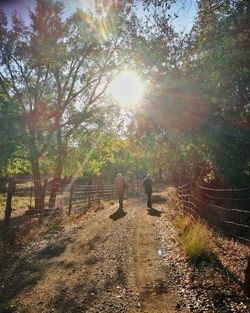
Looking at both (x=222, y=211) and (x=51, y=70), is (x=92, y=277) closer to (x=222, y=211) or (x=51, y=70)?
(x=222, y=211)

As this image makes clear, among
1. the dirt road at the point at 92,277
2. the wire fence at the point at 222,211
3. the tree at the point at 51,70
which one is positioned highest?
the tree at the point at 51,70

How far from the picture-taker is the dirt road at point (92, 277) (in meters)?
7.30

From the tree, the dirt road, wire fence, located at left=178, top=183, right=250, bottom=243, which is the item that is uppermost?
the tree

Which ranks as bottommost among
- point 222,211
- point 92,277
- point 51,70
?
point 92,277

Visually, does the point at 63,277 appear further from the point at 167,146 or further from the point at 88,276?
the point at 167,146

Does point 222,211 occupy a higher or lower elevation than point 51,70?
lower

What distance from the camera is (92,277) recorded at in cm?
891

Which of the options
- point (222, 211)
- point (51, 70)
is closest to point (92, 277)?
point (222, 211)

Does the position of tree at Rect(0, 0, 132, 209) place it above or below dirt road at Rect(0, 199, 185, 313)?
above

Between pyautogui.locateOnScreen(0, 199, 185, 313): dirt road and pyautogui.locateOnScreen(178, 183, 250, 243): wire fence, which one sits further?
pyautogui.locateOnScreen(178, 183, 250, 243): wire fence

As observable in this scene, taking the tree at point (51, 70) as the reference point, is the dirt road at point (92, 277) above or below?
below

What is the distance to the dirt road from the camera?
7297mm

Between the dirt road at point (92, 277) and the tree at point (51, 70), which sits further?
the tree at point (51, 70)

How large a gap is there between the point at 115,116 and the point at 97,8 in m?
7.45
